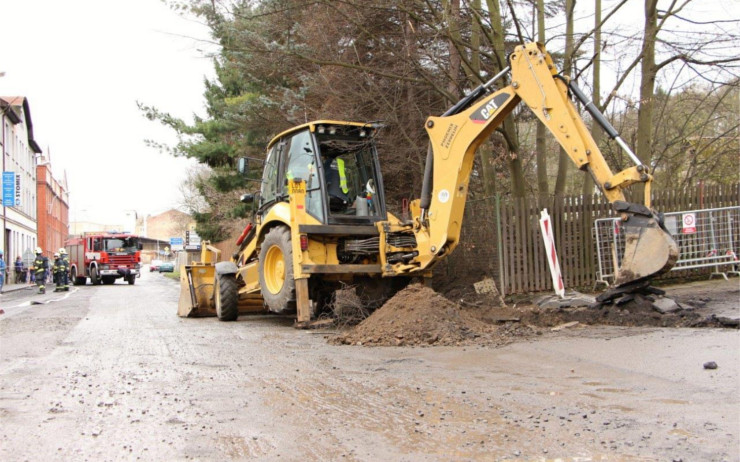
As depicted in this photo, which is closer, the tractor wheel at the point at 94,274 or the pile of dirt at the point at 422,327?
the pile of dirt at the point at 422,327

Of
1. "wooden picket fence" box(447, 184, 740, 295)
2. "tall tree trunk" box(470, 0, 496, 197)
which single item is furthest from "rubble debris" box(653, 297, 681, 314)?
"tall tree trunk" box(470, 0, 496, 197)

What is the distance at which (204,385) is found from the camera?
5520 millimetres

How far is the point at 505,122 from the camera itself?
12758 millimetres

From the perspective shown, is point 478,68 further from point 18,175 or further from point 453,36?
point 18,175

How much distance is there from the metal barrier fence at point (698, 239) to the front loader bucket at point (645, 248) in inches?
165

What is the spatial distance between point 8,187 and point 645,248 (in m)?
40.1

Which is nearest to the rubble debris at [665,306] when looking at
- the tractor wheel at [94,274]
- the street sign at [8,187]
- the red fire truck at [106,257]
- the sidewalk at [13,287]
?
the sidewalk at [13,287]

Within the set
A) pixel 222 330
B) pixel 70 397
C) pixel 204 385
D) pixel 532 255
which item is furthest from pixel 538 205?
pixel 70 397

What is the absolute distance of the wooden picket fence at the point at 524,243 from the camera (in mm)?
11789

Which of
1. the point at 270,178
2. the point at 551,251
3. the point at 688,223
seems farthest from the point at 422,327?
the point at 688,223

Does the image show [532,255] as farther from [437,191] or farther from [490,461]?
[490,461]

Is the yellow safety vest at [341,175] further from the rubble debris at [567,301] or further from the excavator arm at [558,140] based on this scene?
the rubble debris at [567,301]

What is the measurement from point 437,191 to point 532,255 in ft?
12.0

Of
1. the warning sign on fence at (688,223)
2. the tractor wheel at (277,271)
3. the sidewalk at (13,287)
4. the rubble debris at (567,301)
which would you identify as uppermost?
the warning sign on fence at (688,223)
